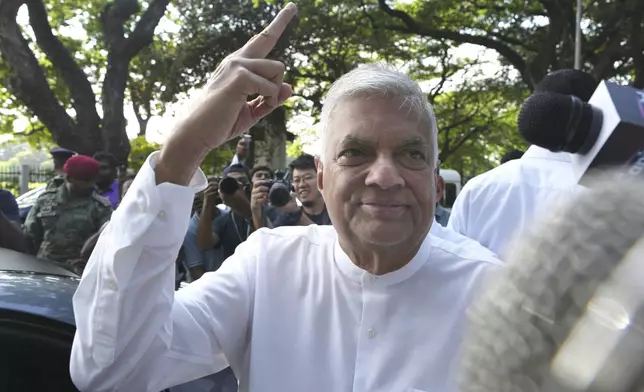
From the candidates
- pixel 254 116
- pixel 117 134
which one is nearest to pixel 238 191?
pixel 254 116

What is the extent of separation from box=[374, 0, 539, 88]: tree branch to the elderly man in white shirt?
14284 mm

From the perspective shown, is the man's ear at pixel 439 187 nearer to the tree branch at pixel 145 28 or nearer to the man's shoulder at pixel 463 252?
the man's shoulder at pixel 463 252

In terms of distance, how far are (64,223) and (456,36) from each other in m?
12.3

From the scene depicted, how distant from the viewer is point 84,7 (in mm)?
16078

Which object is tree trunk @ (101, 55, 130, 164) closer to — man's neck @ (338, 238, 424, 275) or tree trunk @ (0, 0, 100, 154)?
tree trunk @ (0, 0, 100, 154)

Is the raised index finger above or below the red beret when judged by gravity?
above

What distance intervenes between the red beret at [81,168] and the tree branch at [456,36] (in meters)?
11.1

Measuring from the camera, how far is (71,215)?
5.80 metres

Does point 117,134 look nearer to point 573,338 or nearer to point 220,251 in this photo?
point 220,251

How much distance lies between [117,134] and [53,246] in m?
7.21

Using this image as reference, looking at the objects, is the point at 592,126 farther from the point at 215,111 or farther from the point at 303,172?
the point at 303,172

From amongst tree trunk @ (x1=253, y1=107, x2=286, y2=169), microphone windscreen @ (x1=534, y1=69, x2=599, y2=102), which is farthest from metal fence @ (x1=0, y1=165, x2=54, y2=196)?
microphone windscreen @ (x1=534, y1=69, x2=599, y2=102)

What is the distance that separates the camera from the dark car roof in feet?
6.53

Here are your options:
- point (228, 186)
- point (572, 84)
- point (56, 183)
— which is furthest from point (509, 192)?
point (56, 183)
